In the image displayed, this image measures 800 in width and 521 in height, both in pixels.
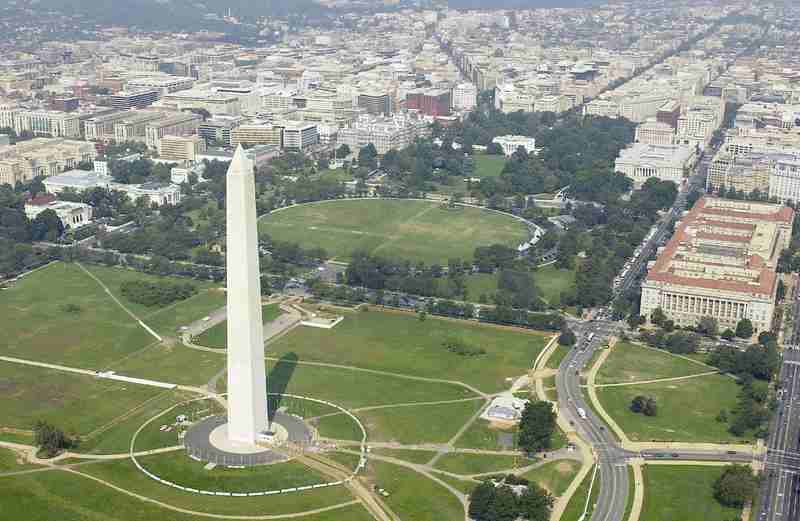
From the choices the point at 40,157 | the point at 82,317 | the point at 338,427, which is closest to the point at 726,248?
the point at 338,427

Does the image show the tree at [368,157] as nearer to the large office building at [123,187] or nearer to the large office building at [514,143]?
the large office building at [514,143]

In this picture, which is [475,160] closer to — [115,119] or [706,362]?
[115,119]

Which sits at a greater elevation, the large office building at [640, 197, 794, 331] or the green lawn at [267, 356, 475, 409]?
the large office building at [640, 197, 794, 331]

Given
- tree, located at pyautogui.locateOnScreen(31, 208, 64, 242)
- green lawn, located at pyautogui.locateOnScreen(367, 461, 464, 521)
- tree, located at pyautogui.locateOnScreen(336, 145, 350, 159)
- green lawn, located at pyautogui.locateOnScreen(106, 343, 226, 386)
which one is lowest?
green lawn, located at pyautogui.locateOnScreen(367, 461, 464, 521)

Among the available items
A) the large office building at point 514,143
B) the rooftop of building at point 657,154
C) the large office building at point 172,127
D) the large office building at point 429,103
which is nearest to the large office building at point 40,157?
Result: the large office building at point 172,127

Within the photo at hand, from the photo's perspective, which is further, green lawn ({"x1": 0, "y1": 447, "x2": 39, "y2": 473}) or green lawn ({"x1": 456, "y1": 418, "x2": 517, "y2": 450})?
green lawn ({"x1": 456, "y1": 418, "x2": 517, "y2": 450})

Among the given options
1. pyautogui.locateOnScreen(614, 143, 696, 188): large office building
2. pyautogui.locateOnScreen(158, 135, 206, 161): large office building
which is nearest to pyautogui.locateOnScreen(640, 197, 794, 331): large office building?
pyautogui.locateOnScreen(614, 143, 696, 188): large office building

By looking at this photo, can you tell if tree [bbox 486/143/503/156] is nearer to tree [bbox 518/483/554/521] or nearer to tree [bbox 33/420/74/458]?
tree [bbox 33/420/74/458]
